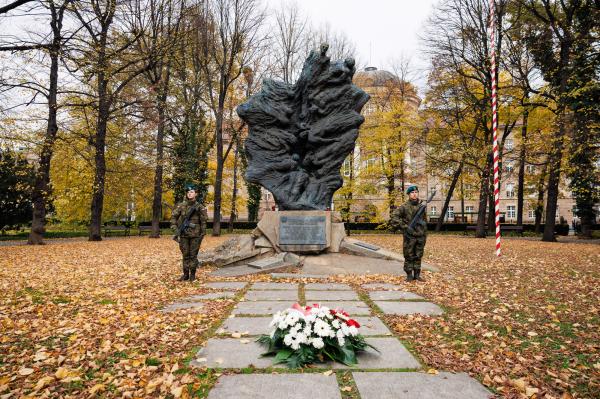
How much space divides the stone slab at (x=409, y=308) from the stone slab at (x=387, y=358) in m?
1.36

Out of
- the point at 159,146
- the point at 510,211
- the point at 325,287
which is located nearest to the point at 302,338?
the point at 325,287

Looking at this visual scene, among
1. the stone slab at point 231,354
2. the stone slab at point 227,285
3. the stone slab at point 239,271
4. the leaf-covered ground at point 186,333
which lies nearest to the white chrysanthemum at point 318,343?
the stone slab at point 231,354

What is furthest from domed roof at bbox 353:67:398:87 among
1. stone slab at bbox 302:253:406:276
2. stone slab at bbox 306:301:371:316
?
stone slab at bbox 306:301:371:316

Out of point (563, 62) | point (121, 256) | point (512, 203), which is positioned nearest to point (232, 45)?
point (121, 256)

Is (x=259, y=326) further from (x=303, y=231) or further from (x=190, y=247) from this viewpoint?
(x=303, y=231)

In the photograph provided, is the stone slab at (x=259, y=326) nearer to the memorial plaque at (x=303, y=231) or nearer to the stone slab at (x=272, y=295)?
the stone slab at (x=272, y=295)

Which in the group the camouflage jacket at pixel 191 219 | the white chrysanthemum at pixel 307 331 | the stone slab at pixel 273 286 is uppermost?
the camouflage jacket at pixel 191 219

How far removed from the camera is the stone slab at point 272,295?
585 centimetres

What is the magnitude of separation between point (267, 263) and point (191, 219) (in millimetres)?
2058

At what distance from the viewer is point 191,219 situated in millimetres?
7539

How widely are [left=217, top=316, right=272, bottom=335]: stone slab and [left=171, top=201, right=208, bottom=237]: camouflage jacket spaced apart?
10.3 ft

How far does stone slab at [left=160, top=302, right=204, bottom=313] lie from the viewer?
5.26m

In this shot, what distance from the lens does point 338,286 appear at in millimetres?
6996

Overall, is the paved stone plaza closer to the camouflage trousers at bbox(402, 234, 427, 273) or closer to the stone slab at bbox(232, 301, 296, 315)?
the stone slab at bbox(232, 301, 296, 315)
